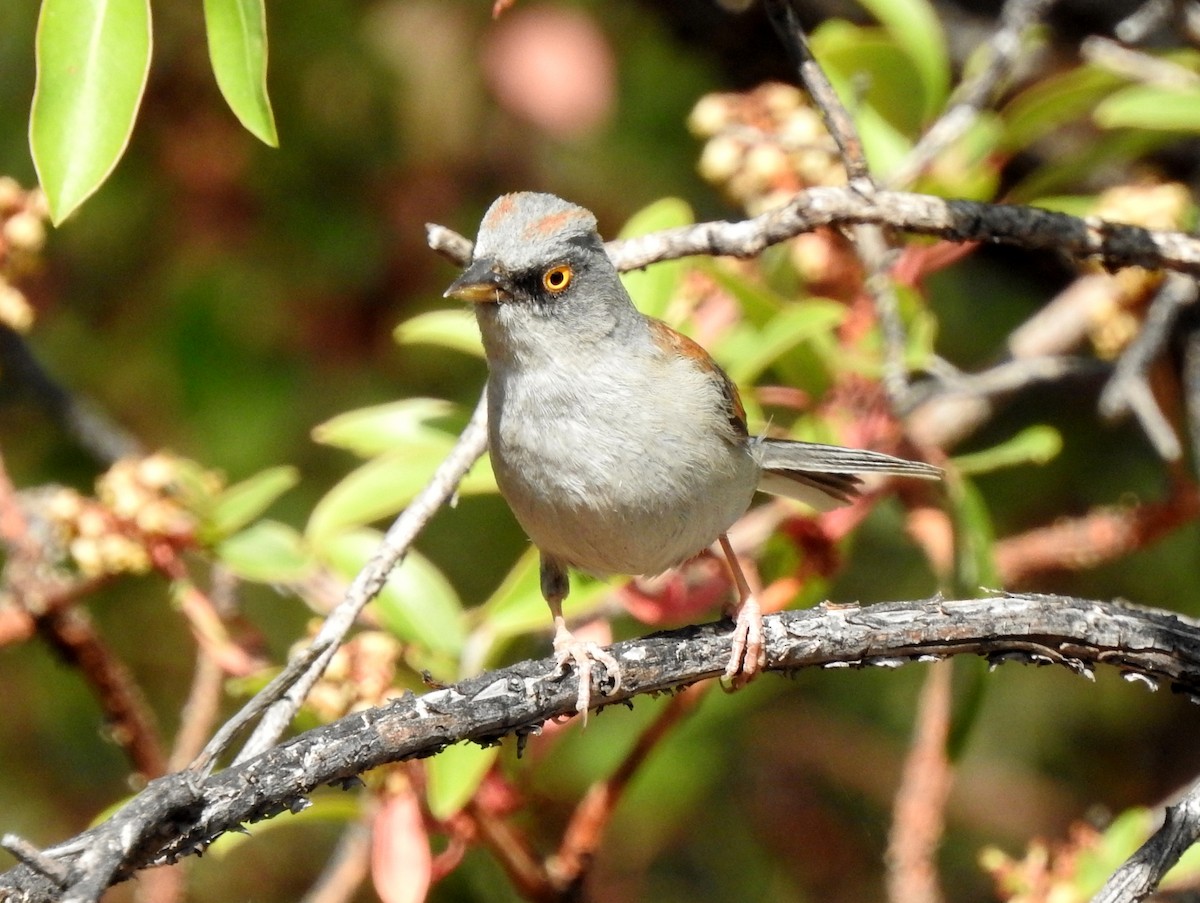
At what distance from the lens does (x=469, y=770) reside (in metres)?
2.76

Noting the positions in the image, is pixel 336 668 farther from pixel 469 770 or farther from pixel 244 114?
pixel 244 114

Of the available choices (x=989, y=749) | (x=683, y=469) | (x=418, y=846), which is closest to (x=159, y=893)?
(x=418, y=846)

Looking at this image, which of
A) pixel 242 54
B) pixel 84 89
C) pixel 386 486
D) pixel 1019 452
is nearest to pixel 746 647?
pixel 1019 452

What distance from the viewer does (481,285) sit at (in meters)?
3.05

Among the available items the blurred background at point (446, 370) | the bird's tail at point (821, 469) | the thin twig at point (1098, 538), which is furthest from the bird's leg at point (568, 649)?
the blurred background at point (446, 370)

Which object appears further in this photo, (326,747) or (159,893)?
(159,893)

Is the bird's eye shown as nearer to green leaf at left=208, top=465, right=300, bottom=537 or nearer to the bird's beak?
the bird's beak

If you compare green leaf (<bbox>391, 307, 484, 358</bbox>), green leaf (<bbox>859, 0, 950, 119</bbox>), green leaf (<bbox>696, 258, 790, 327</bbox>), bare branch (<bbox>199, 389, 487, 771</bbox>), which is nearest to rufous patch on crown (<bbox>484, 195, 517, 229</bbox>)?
green leaf (<bbox>391, 307, 484, 358</bbox>)

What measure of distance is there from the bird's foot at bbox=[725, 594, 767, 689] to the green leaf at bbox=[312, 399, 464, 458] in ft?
3.42

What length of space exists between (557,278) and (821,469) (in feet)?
2.57

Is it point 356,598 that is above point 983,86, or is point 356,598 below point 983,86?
below

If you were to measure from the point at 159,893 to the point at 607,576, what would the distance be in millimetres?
1319

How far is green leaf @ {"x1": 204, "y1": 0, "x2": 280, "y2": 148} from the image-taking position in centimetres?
228

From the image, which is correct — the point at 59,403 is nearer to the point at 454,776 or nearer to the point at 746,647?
the point at 454,776
